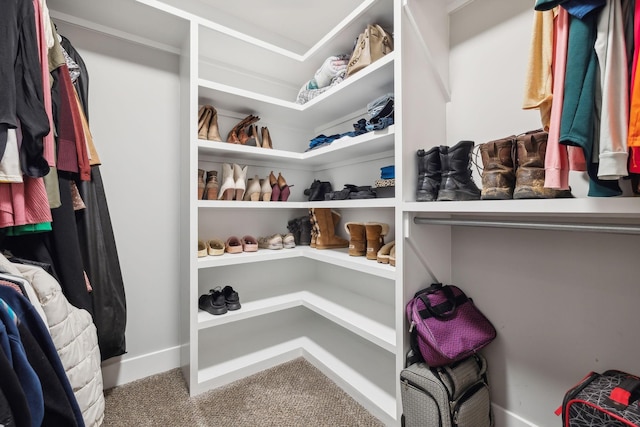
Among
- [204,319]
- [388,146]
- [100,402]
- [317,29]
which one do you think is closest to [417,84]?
[388,146]

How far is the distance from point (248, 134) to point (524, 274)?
71.7 inches

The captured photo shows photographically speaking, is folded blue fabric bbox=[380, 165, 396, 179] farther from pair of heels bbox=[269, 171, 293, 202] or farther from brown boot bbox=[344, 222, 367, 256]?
pair of heels bbox=[269, 171, 293, 202]

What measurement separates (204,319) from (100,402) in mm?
563

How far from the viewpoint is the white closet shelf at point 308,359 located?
1.47 meters

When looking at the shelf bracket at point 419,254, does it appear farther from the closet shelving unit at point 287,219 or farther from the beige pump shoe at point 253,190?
the beige pump shoe at point 253,190

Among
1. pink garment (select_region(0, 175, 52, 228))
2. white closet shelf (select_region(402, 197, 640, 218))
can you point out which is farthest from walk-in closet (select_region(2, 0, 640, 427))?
pink garment (select_region(0, 175, 52, 228))

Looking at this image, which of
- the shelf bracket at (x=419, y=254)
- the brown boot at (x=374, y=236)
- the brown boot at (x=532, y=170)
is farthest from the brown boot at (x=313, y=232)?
the brown boot at (x=532, y=170)

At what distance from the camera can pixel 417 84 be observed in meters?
1.37

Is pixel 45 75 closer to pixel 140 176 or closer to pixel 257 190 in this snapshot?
pixel 140 176

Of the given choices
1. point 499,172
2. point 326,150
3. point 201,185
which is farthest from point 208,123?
point 499,172

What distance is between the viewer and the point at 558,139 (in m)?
0.76

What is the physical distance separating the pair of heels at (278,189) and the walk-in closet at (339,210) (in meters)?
0.05

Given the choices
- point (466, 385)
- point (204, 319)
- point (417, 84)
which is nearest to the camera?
point (466, 385)

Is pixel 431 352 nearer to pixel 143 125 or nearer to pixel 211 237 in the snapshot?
pixel 211 237
